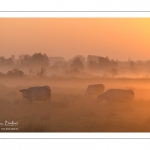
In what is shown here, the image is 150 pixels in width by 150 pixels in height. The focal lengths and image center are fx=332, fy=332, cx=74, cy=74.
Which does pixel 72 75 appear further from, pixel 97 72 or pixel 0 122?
pixel 0 122

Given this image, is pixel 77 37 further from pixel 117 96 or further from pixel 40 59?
pixel 117 96

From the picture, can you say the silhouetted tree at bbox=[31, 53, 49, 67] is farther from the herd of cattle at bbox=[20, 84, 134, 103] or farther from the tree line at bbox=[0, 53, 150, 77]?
the herd of cattle at bbox=[20, 84, 134, 103]

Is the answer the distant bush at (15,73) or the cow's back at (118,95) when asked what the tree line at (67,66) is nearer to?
the distant bush at (15,73)

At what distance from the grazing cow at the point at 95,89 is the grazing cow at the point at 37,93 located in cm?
41

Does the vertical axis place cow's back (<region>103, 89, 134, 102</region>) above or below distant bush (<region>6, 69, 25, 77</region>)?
below

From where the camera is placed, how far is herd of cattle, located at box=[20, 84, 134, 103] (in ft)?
11.3

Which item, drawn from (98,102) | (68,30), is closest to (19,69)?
(68,30)

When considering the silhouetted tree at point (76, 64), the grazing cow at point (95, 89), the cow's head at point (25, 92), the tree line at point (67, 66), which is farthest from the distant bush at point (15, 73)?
the grazing cow at point (95, 89)

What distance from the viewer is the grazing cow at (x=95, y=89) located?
3438 millimetres

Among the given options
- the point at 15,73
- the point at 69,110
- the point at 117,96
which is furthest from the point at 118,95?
the point at 15,73

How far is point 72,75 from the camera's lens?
11.4 feet

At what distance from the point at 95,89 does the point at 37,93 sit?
0.61 meters

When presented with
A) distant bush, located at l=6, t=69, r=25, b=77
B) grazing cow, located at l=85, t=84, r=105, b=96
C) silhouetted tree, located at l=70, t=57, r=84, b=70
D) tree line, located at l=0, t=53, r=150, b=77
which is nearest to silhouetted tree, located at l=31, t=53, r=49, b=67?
tree line, located at l=0, t=53, r=150, b=77
